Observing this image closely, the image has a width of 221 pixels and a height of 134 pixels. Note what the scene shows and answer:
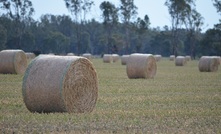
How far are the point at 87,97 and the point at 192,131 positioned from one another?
393cm

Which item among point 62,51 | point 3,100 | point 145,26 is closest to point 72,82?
point 3,100

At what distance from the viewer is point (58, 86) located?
37.9 ft

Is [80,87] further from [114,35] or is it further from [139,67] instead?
[114,35]

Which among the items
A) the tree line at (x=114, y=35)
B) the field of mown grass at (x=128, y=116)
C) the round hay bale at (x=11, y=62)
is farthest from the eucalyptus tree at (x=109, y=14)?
the field of mown grass at (x=128, y=116)

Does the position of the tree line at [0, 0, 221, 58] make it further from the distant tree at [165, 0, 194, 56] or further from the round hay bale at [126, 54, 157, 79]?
the round hay bale at [126, 54, 157, 79]

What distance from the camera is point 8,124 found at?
9.89m

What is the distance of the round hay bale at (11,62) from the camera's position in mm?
27016

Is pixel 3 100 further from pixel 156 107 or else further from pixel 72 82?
pixel 156 107

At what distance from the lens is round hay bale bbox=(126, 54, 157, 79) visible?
26.5 meters

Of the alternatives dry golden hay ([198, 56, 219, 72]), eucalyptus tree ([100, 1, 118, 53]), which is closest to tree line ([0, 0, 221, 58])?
eucalyptus tree ([100, 1, 118, 53])

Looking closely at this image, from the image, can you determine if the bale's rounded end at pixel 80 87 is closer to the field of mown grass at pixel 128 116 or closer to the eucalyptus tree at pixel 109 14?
the field of mown grass at pixel 128 116

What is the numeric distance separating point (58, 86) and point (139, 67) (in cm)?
1522

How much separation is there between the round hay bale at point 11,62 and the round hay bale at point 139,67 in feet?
22.2

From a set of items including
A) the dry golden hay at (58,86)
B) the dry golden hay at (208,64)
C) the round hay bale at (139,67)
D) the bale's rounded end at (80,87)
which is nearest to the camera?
the dry golden hay at (58,86)
